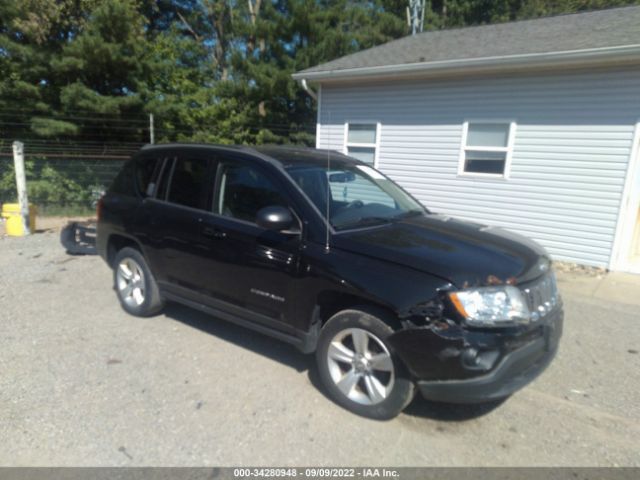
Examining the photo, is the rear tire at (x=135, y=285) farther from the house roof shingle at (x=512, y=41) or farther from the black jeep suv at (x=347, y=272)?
the house roof shingle at (x=512, y=41)

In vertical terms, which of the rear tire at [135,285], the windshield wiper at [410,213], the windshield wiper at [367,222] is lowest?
the rear tire at [135,285]

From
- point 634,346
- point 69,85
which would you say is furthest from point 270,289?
point 69,85

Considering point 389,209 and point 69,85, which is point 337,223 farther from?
point 69,85

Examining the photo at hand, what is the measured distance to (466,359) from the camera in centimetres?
234

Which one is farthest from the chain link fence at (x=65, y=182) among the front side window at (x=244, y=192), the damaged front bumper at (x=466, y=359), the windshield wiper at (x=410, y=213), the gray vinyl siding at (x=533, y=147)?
the damaged front bumper at (x=466, y=359)

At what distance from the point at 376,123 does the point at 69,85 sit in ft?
31.1

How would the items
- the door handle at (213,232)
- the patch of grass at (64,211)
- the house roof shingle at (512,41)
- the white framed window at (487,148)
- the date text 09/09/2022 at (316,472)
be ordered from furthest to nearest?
the patch of grass at (64,211) < the white framed window at (487,148) < the house roof shingle at (512,41) < the door handle at (213,232) < the date text 09/09/2022 at (316,472)

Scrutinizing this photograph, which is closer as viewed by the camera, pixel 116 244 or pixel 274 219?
pixel 274 219

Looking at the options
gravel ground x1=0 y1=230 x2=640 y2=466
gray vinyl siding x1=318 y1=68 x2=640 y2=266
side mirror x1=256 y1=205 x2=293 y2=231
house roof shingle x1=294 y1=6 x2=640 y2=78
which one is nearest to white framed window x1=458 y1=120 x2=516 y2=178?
gray vinyl siding x1=318 y1=68 x2=640 y2=266

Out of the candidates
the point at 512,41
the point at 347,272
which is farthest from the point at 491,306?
the point at 512,41

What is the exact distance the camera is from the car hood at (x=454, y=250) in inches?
98.7

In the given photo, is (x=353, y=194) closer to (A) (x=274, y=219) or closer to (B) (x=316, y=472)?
(A) (x=274, y=219)

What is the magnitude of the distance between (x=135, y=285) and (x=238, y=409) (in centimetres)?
213

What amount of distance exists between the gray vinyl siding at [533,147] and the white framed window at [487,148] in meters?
0.10
